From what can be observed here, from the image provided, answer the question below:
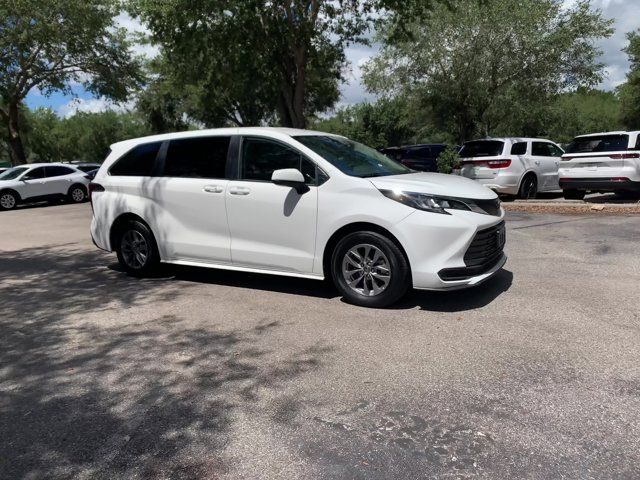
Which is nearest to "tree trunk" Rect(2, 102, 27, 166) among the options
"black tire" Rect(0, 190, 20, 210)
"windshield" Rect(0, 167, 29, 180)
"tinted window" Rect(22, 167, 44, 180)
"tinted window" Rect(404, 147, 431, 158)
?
"windshield" Rect(0, 167, 29, 180)

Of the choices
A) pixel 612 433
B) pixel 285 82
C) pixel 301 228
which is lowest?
pixel 612 433

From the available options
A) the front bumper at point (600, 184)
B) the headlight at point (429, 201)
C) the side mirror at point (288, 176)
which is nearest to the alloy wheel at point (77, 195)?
the front bumper at point (600, 184)

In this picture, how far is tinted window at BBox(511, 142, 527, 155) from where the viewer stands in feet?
43.4

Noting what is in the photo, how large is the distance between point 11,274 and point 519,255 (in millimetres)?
6962

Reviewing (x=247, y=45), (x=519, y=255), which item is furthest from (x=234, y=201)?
(x=247, y=45)

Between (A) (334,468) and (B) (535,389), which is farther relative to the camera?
(B) (535,389)

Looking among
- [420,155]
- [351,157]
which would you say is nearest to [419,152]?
[420,155]

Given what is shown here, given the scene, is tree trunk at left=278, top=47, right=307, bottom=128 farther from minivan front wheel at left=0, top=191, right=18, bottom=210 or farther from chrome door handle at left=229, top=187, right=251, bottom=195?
chrome door handle at left=229, top=187, right=251, bottom=195

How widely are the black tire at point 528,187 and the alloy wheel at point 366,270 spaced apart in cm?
934

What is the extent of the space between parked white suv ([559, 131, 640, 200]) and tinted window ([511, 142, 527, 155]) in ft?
3.88

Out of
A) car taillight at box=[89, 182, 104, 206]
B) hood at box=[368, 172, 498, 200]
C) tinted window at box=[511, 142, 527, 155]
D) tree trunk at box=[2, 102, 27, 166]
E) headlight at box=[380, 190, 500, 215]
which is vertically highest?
tree trunk at box=[2, 102, 27, 166]

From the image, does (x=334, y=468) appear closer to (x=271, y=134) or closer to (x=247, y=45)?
(x=271, y=134)

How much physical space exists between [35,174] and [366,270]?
57.1 ft

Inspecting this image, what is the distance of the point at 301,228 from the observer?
5.36 m
